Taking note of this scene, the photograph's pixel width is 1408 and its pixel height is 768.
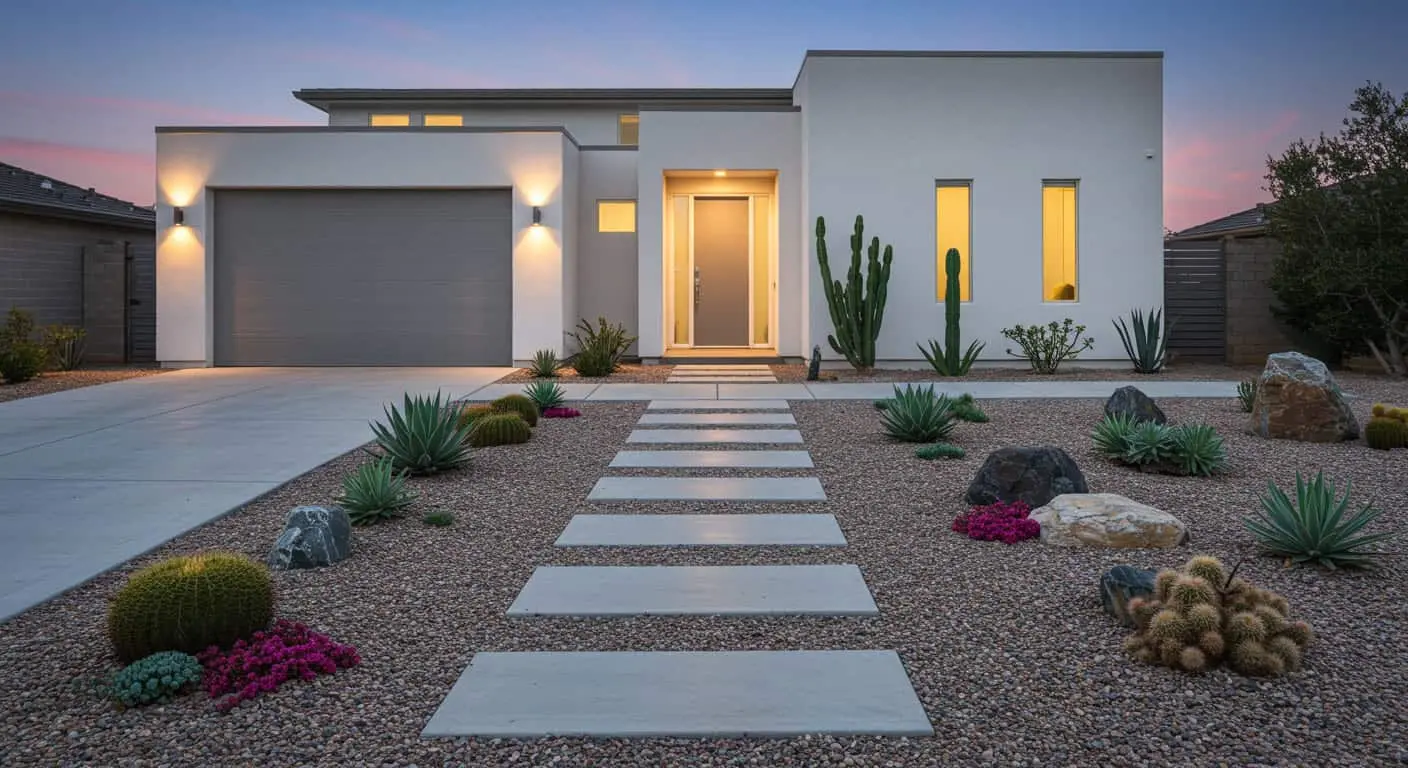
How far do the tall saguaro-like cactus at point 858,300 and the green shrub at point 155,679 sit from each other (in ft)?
37.9

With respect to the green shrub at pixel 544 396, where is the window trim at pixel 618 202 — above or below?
above

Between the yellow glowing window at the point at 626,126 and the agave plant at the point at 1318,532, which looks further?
the yellow glowing window at the point at 626,126

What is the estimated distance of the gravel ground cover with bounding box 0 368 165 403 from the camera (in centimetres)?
1248

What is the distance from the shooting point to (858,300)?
1426 centimetres

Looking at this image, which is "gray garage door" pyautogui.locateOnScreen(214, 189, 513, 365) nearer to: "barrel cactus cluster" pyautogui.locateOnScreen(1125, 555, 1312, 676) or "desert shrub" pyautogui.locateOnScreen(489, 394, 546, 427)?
"desert shrub" pyautogui.locateOnScreen(489, 394, 546, 427)

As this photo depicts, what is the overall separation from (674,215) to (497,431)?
9272mm

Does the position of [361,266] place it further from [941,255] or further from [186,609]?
[186,609]

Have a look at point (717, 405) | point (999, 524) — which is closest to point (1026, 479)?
point (999, 524)

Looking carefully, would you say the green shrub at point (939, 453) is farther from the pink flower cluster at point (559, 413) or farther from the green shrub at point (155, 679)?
the green shrub at point (155, 679)

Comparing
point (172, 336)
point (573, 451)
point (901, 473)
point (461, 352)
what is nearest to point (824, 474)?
point (901, 473)

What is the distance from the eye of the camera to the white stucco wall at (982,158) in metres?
14.9

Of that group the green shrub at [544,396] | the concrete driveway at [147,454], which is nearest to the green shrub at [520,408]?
the green shrub at [544,396]

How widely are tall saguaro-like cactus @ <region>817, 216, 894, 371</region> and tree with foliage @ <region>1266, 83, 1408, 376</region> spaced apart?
18.6ft

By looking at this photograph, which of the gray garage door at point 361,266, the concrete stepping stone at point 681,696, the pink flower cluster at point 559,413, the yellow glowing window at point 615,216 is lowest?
the concrete stepping stone at point 681,696
